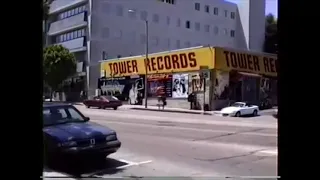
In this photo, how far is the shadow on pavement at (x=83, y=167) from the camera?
7.15m

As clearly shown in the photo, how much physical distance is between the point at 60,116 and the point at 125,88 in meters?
31.2

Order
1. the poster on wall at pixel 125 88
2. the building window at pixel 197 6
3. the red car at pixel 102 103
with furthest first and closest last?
the building window at pixel 197 6
the poster on wall at pixel 125 88
the red car at pixel 102 103

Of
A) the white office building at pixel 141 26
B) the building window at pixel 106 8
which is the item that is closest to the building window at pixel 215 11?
the white office building at pixel 141 26

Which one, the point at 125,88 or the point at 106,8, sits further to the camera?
the point at 106,8

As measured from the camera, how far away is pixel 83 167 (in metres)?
7.41

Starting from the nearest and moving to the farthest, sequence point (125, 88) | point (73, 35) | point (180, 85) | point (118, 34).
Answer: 1. point (180, 85)
2. point (125, 88)
3. point (73, 35)
4. point (118, 34)

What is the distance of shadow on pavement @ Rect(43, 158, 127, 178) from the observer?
282 inches

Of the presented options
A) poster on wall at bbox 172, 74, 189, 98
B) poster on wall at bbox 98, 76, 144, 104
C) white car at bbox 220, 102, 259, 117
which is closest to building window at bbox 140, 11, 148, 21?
poster on wall at bbox 98, 76, 144, 104

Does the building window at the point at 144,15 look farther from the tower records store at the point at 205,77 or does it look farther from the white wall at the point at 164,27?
the tower records store at the point at 205,77

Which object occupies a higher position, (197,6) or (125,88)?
(197,6)

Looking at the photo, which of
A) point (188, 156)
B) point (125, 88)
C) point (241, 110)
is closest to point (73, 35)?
point (125, 88)

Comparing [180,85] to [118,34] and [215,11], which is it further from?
[215,11]

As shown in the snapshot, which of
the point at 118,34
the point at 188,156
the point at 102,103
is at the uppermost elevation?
the point at 118,34
